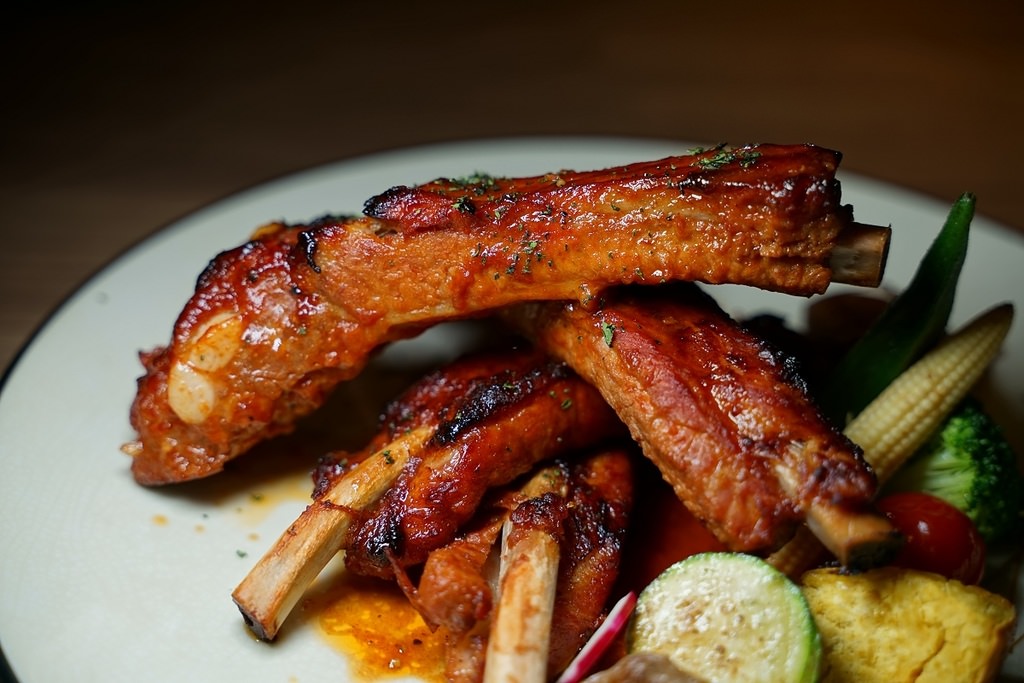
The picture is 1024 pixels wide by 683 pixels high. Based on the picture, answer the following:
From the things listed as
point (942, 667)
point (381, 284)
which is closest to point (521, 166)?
point (381, 284)

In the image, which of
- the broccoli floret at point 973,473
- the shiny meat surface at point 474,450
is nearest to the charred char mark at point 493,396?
the shiny meat surface at point 474,450

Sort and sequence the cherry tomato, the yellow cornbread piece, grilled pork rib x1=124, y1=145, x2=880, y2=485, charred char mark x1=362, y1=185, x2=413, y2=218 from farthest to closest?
1. charred char mark x1=362, y1=185, x2=413, y2=218
2. the cherry tomato
3. grilled pork rib x1=124, y1=145, x2=880, y2=485
4. the yellow cornbread piece

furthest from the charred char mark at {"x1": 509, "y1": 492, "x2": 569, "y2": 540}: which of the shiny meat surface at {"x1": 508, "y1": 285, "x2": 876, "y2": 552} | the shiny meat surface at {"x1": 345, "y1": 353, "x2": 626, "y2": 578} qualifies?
the shiny meat surface at {"x1": 508, "y1": 285, "x2": 876, "y2": 552}

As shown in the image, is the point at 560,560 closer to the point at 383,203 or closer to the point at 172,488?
the point at 383,203

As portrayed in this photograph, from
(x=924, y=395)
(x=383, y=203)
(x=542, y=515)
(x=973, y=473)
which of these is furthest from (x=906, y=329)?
(x=383, y=203)

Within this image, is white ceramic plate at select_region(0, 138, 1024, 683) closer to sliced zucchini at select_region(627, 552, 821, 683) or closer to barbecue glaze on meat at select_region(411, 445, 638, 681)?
barbecue glaze on meat at select_region(411, 445, 638, 681)

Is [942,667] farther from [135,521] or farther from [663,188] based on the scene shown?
[135,521]
